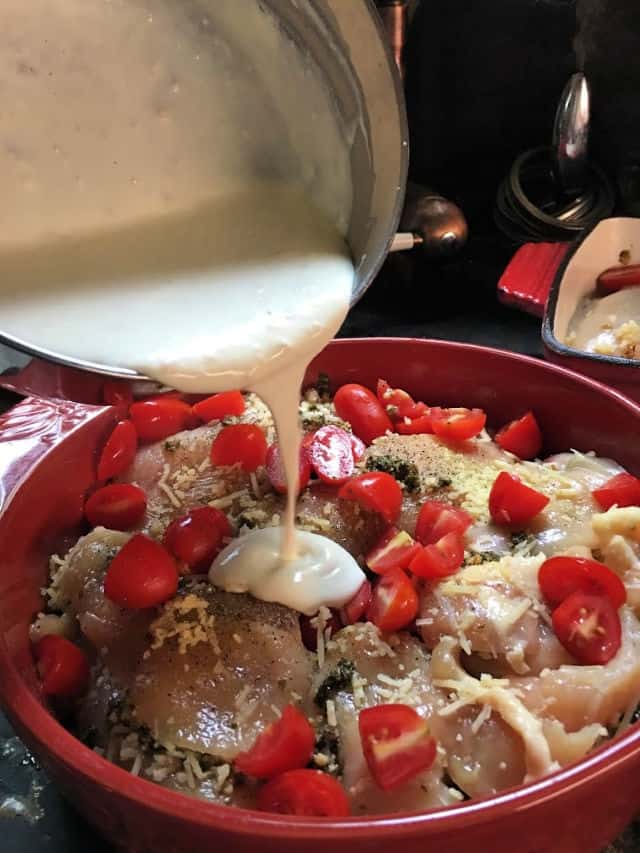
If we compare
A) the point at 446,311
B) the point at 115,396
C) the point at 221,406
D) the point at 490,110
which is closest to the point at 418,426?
the point at 221,406

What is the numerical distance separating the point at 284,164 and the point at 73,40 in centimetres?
39

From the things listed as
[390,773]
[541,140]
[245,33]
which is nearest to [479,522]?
[390,773]

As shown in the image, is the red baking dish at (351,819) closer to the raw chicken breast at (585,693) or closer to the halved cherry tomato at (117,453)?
the halved cherry tomato at (117,453)

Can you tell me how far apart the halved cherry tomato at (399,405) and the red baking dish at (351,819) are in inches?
2.8

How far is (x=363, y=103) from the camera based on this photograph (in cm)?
140

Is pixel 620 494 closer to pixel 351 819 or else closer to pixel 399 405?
pixel 399 405

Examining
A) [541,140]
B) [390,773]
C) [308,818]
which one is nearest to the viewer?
[308,818]

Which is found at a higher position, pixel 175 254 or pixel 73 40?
pixel 73 40

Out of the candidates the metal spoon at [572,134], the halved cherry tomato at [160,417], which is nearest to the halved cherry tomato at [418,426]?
the halved cherry tomato at [160,417]

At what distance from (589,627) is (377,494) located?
18.9 inches

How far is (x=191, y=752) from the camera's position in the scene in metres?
1.31

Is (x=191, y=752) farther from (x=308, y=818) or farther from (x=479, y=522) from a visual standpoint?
(x=479, y=522)

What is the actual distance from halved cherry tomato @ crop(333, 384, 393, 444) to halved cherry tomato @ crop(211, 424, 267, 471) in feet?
0.77

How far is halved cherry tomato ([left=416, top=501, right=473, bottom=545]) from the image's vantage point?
1660mm
